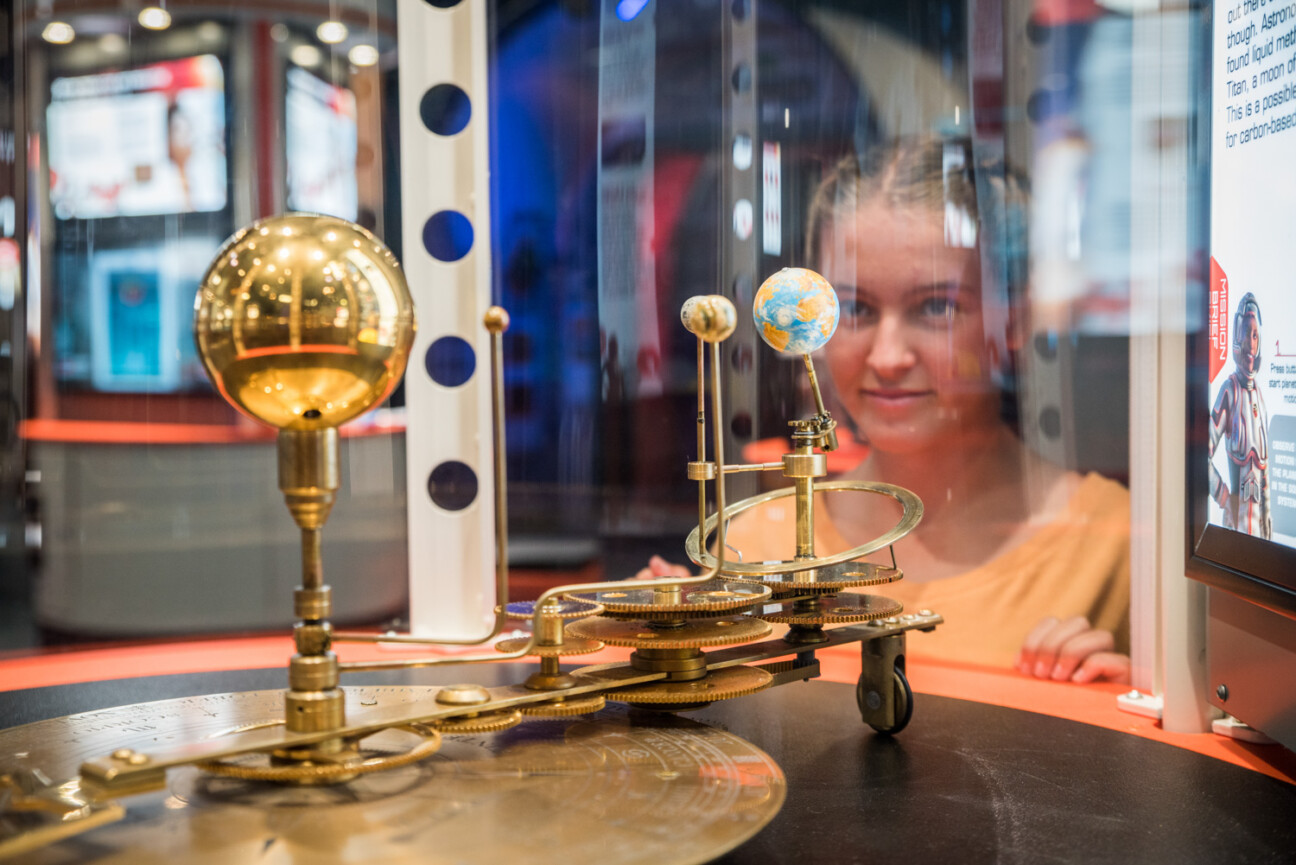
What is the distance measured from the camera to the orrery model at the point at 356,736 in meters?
1.48

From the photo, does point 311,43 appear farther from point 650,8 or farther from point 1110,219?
point 1110,219

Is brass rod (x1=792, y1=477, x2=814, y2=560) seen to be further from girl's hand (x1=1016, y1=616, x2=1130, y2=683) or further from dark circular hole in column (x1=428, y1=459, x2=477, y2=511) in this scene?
dark circular hole in column (x1=428, y1=459, x2=477, y2=511)

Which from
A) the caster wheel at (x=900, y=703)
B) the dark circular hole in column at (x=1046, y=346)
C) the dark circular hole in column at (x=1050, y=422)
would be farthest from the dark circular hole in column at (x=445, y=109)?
the caster wheel at (x=900, y=703)

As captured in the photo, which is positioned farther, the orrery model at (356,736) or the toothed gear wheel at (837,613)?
the toothed gear wheel at (837,613)

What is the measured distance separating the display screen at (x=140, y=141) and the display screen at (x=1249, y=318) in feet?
10.4

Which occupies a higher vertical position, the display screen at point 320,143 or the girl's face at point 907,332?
the display screen at point 320,143

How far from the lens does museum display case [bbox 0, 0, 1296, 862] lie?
2150 mm

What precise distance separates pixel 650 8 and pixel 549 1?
360 mm

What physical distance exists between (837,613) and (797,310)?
65cm

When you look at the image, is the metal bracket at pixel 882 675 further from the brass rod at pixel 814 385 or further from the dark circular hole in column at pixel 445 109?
the dark circular hole in column at pixel 445 109

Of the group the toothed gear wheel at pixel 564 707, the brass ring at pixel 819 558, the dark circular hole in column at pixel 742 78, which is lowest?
the toothed gear wheel at pixel 564 707

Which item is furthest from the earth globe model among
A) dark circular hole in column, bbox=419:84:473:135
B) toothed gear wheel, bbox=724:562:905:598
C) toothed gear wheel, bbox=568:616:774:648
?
dark circular hole in column, bbox=419:84:473:135


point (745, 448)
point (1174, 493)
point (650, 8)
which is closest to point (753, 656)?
point (1174, 493)

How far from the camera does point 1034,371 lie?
3.39 m
